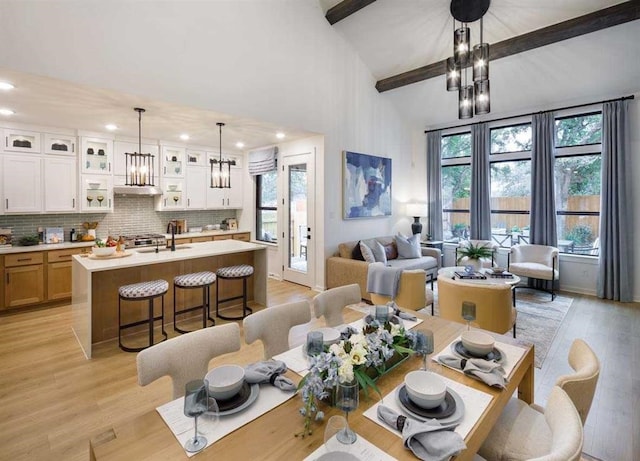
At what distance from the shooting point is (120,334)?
358 cm

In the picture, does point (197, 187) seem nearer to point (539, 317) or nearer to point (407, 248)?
point (407, 248)

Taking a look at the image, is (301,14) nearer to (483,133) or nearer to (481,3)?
(481,3)

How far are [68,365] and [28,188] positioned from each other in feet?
9.93

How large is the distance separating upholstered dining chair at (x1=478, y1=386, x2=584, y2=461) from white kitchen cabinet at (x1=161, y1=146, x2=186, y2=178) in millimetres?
6122

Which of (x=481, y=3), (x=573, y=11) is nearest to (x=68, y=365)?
(x=481, y=3)

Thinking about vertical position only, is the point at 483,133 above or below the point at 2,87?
above

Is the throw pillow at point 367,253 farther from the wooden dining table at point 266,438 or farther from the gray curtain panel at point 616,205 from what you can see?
the wooden dining table at point 266,438

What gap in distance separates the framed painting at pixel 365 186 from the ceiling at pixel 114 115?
3.52 feet

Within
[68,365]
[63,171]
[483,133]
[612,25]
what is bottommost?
[68,365]

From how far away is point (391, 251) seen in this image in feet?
20.0

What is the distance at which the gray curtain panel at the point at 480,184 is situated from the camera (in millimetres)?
6281

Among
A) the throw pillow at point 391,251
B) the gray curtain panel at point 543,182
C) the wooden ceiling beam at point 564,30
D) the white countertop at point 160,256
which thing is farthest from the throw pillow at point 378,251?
the wooden ceiling beam at point 564,30

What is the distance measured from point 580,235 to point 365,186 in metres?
3.76

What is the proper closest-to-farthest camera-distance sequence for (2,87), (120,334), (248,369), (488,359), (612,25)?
1. (248,369)
2. (488,359)
3. (2,87)
4. (120,334)
5. (612,25)
